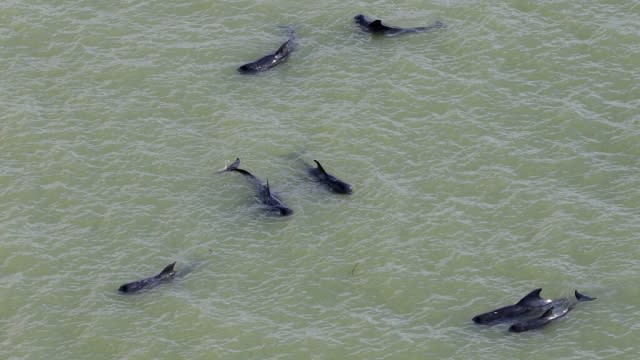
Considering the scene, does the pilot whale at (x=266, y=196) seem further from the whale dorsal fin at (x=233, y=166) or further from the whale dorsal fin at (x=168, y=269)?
the whale dorsal fin at (x=168, y=269)

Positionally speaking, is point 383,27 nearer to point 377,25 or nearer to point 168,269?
point 377,25

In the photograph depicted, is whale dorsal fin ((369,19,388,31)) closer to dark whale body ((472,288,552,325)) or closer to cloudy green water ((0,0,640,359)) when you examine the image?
cloudy green water ((0,0,640,359))

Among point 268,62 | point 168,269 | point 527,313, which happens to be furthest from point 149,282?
point 527,313

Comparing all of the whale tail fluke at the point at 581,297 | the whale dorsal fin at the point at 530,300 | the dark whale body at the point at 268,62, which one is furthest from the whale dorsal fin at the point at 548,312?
the dark whale body at the point at 268,62

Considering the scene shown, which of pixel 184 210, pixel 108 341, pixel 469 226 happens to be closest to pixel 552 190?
pixel 469 226

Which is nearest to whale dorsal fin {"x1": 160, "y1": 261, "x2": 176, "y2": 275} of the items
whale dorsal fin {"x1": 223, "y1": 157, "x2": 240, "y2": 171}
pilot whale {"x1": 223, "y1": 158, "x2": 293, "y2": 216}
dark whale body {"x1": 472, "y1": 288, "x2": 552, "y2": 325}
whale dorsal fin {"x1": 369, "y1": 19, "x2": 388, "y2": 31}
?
pilot whale {"x1": 223, "y1": 158, "x2": 293, "y2": 216}

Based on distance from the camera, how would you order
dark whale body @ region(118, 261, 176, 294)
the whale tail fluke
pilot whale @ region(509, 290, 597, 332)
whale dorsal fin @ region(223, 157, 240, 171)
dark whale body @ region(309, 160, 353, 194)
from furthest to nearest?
whale dorsal fin @ region(223, 157, 240, 171) < dark whale body @ region(309, 160, 353, 194) < dark whale body @ region(118, 261, 176, 294) < the whale tail fluke < pilot whale @ region(509, 290, 597, 332)

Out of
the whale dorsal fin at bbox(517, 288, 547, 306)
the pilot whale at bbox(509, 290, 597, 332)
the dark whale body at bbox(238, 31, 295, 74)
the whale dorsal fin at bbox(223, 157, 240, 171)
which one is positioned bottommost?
the pilot whale at bbox(509, 290, 597, 332)
